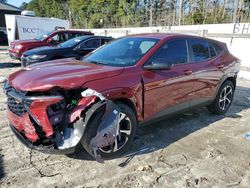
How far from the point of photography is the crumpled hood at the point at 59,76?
10.6 ft

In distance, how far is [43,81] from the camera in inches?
129

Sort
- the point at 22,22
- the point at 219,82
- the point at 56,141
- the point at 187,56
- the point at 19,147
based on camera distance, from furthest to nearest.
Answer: the point at 22,22 → the point at 219,82 → the point at 187,56 → the point at 19,147 → the point at 56,141

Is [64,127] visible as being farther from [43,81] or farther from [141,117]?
[141,117]

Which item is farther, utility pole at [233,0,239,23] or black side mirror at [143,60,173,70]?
utility pole at [233,0,239,23]

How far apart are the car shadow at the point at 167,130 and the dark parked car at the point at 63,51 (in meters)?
4.89

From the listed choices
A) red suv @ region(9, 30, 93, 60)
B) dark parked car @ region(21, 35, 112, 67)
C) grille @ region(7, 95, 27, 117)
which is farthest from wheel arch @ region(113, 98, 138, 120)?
red suv @ region(9, 30, 93, 60)

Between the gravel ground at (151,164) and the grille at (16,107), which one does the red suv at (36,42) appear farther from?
the grille at (16,107)

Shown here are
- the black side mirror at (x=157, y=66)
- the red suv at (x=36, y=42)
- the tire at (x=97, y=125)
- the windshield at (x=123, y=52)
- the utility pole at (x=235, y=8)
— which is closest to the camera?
the tire at (x=97, y=125)

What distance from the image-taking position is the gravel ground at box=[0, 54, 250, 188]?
3256 millimetres

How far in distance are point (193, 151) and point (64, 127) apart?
2.01 m

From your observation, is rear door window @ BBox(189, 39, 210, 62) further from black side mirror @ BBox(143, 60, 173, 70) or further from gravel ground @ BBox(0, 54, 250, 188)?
gravel ground @ BBox(0, 54, 250, 188)

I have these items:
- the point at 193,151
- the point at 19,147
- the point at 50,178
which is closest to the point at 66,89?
the point at 50,178

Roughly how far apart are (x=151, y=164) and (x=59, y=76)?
1.69 metres

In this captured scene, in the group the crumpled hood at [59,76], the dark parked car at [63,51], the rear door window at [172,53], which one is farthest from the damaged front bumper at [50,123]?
the dark parked car at [63,51]
